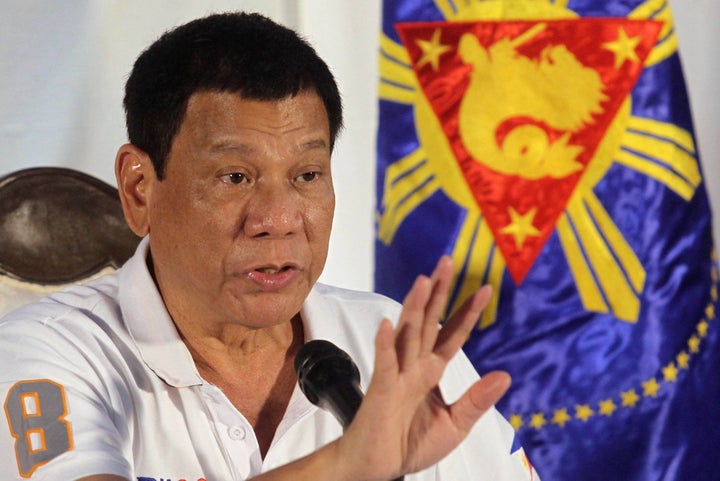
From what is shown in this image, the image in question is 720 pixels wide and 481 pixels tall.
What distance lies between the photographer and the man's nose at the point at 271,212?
1.25 meters

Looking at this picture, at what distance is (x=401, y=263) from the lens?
2271mm

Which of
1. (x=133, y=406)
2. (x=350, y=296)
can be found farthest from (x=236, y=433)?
(x=350, y=296)

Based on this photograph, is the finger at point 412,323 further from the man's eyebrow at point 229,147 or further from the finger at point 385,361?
the man's eyebrow at point 229,147

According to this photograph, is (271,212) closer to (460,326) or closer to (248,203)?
(248,203)

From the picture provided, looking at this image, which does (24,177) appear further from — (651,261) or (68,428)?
(651,261)

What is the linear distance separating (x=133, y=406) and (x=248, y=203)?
315 mm

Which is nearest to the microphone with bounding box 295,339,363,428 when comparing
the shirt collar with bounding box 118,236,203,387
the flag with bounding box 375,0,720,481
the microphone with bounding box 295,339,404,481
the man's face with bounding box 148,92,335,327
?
the microphone with bounding box 295,339,404,481

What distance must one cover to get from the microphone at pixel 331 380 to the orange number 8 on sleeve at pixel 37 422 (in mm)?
319

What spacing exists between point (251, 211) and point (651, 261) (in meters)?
1.15

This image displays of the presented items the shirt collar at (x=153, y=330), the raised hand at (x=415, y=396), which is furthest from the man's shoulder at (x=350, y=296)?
the raised hand at (x=415, y=396)

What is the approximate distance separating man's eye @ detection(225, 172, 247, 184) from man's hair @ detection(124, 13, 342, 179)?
0.10 metres

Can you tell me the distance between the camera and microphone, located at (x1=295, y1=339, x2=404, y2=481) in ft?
3.19

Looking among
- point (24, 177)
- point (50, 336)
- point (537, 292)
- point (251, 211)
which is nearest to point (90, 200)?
point (24, 177)

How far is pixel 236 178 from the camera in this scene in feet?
4.17
